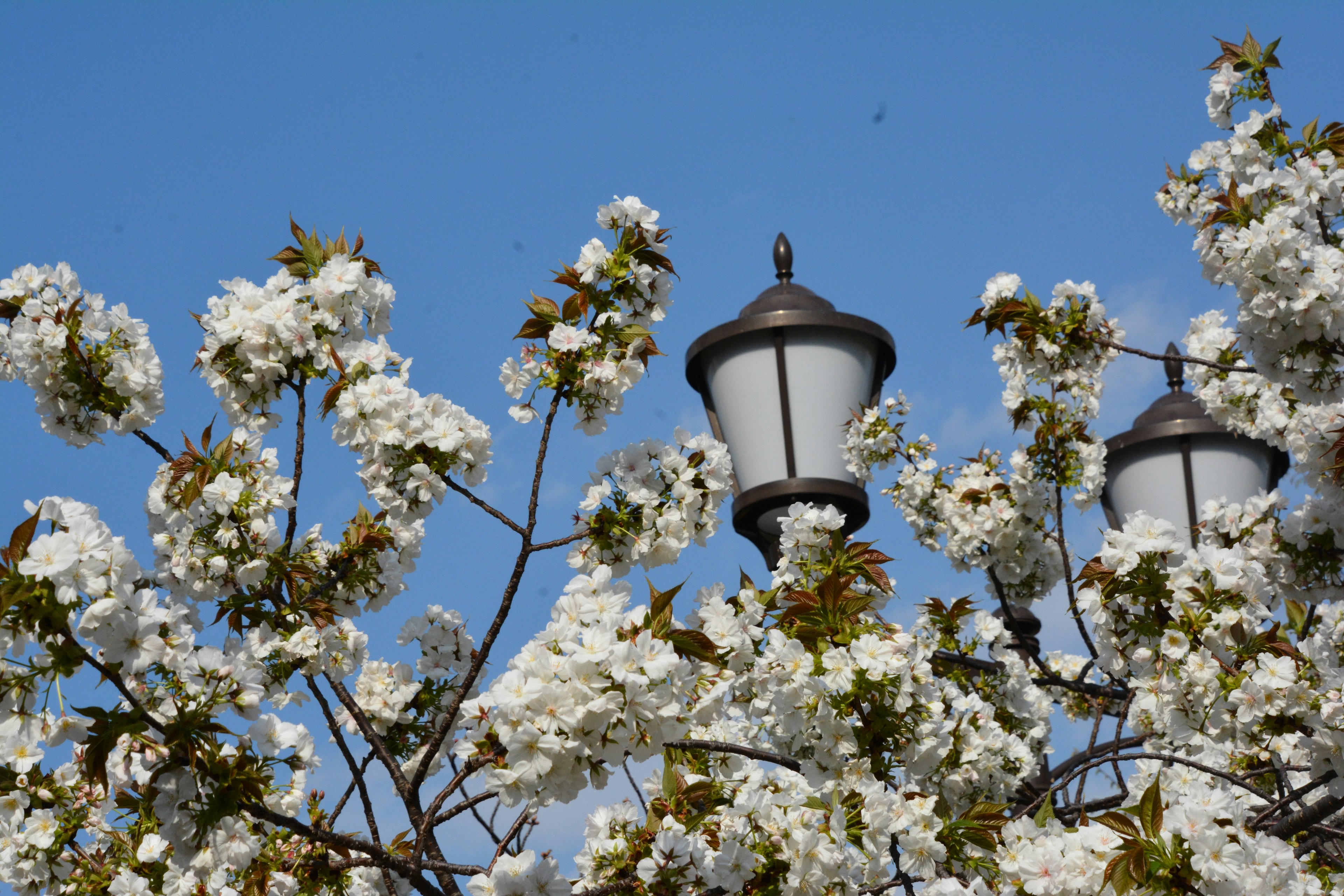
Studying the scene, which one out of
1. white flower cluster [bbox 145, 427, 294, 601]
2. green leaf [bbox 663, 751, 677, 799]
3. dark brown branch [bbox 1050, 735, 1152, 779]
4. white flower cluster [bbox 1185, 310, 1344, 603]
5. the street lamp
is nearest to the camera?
green leaf [bbox 663, 751, 677, 799]

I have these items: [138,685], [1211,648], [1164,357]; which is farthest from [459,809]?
[1164,357]

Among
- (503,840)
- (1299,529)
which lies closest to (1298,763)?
(1299,529)

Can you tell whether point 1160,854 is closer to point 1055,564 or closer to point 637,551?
point 637,551

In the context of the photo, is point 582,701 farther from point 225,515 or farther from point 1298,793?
point 1298,793

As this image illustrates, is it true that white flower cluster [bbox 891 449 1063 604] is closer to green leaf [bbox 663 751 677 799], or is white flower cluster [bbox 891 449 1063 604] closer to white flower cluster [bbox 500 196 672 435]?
white flower cluster [bbox 500 196 672 435]

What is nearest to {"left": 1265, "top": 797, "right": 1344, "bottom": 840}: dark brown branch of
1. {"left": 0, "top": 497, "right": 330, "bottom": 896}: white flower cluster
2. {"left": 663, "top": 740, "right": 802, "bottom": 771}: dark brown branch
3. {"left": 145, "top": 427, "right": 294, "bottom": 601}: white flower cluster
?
{"left": 663, "top": 740, "right": 802, "bottom": 771}: dark brown branch

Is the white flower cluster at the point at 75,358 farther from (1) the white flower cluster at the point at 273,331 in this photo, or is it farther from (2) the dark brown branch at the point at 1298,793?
(2) the dark brown branch at the point at 1298,793

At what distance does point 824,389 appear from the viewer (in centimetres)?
504

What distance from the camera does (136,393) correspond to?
417 centimetres

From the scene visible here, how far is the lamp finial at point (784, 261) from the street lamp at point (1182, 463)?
2406mm

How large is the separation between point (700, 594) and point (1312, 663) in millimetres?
1977

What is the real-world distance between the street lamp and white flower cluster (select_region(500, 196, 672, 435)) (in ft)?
12.3

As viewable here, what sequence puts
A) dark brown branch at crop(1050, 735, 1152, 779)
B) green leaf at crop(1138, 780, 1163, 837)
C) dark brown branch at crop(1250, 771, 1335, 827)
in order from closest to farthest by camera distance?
green leaf at crop(1138, 780, 1163, 837)
dark brown branch at crop(1250, 771, 1335, 827)
dark brown branch at crop(1050, 735, 1152, 779)

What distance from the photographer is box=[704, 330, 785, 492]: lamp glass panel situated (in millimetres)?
4965
